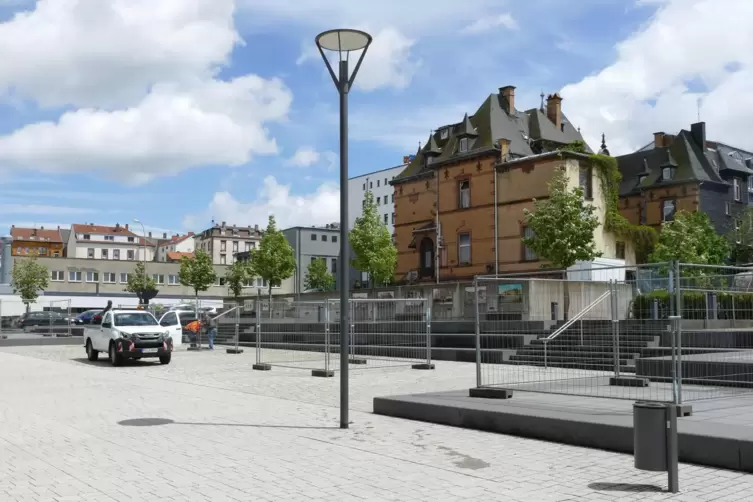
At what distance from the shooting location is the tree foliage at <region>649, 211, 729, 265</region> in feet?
153

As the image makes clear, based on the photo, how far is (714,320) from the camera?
10.3 meters

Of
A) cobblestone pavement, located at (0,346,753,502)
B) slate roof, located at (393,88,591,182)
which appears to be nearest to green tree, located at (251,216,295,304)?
slate roof, located at (393,88,591,182)

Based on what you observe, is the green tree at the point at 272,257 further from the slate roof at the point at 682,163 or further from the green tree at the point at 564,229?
the green tree at the point at 564,229

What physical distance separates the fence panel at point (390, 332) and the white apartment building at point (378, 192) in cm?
8649

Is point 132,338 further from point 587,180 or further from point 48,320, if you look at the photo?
point 587,180

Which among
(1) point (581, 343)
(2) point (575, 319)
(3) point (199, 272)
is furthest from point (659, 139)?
(1) point (581, 343)

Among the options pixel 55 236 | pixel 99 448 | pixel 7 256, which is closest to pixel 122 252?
pixel 55 236

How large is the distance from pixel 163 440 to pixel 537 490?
518cm

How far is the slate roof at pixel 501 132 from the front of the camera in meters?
53.7

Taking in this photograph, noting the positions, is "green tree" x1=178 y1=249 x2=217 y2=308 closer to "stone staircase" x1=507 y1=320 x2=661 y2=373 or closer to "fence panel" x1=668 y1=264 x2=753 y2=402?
"stone staircase" x1=507 y1=320 x2=661 y2=373

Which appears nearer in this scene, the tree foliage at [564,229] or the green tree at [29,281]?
the tree foliage at [564,229]

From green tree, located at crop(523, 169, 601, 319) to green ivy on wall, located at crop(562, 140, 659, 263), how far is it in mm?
8604

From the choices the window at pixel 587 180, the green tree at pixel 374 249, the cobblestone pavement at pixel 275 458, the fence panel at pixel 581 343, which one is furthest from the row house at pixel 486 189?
the cobblestone pavement at pixel 275 458

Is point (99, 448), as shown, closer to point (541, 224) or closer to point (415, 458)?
point (415, 458)
